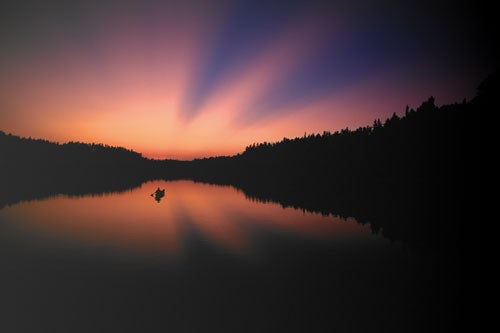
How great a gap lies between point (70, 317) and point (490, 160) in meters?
78.5

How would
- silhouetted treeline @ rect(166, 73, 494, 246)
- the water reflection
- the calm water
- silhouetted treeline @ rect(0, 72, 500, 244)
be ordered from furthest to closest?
silhouetted treeline @ rect(0, 72, 500, 244) → silhouetted treeline @ rect(166, 73, 494, 246) → the water reflection → the calm water

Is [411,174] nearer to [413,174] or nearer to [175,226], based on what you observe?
[413,174]

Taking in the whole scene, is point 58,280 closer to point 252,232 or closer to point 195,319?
point 195,319

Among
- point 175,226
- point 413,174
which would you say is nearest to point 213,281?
point 175,226

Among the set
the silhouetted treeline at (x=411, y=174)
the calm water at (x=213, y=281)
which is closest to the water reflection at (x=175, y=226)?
the calm water at (x=213, y=281)

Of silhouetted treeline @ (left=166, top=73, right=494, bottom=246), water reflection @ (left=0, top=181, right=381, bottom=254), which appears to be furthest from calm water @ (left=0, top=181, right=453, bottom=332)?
silhouetted treeline @ (left=166, top=73, right=494, bottom=246)

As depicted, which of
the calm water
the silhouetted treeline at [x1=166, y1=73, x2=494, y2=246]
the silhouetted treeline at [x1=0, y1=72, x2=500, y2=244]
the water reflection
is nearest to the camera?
the calm water

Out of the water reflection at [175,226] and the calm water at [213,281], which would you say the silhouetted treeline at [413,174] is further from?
the calm water at [213,281]

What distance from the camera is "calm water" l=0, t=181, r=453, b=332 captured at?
16.2m

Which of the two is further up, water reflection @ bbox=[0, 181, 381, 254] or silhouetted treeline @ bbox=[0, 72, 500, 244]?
silhouetted treeline @ bbox=[0, 72, 500, 244]

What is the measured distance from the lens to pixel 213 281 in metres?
21.9

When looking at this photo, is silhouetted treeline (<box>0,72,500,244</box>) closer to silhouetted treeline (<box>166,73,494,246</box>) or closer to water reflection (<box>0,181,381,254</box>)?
silhouetted treeline (<box>166,73,494,246</box>)

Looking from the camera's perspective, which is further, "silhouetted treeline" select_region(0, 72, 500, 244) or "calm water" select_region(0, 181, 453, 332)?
"silhouetted treeline" select_region(0, 72, 500, 244)

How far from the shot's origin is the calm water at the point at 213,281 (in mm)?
16172
